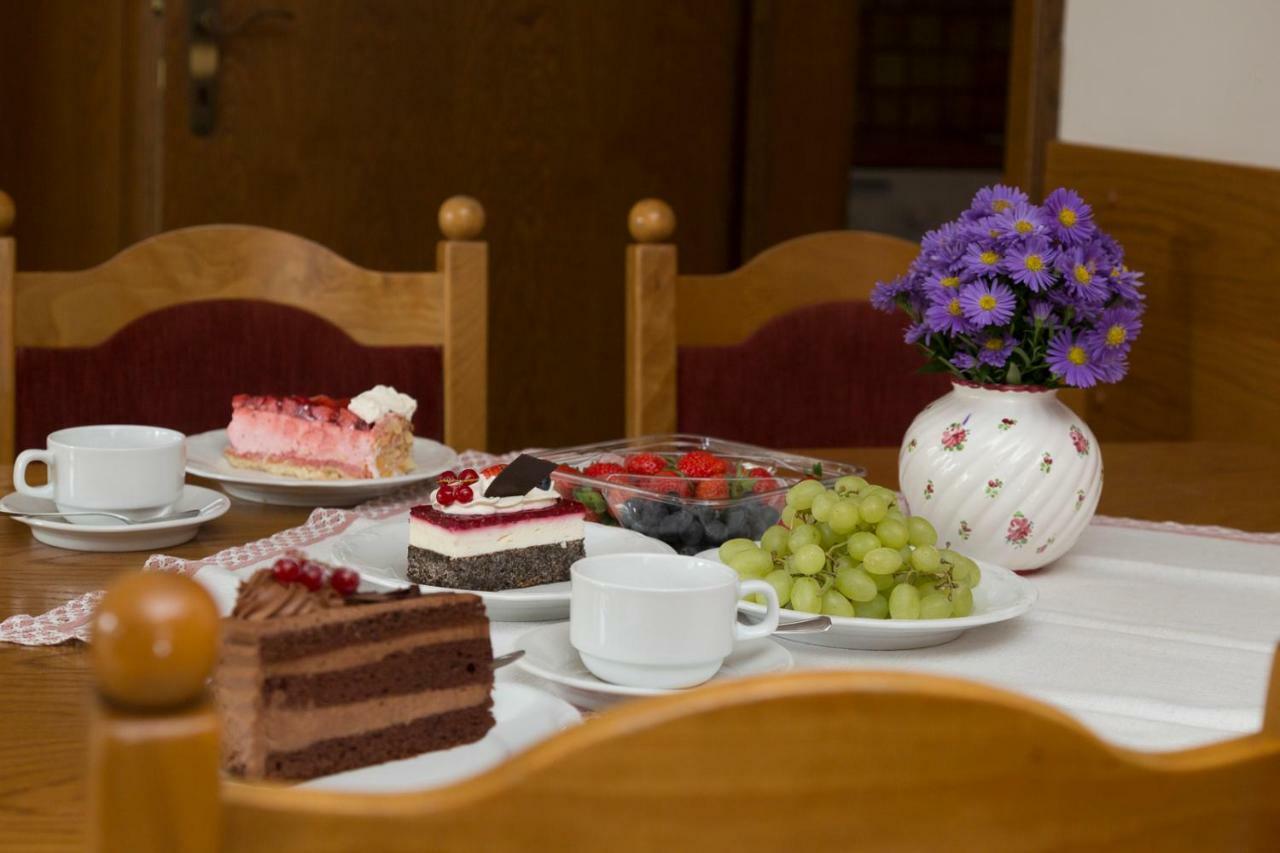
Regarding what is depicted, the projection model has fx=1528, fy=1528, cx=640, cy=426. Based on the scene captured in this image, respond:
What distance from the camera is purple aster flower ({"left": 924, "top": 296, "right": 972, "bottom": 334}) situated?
3.76ft

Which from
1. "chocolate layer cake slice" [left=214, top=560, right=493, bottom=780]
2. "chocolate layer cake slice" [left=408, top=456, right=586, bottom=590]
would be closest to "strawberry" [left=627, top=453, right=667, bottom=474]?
"chocolate layer cake slice" [left=408, top=456, right=586, bottom=590]

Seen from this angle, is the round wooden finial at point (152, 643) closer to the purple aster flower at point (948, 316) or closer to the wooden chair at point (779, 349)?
the purple aster flower at point (948, 316)

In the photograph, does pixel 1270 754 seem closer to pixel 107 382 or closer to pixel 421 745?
pixel 421 745

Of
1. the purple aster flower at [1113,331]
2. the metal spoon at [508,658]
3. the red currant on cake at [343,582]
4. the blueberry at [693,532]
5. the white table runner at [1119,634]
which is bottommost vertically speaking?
the white table runner at [1119,634]

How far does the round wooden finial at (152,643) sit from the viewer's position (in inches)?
13.8

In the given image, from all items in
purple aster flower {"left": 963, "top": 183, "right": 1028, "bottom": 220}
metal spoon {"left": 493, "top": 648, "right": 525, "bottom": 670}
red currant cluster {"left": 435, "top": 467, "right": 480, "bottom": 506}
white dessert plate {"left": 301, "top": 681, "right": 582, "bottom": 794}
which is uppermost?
purple aster flower {"left": 963, "top": 183, "right": 1028, "bottom": 220}

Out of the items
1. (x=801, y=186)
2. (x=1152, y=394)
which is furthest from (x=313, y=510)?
(x=801, y=186)

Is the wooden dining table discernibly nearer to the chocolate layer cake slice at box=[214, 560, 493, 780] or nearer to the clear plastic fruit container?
the chocolate layer cake slice at box=[214, 560, 493, 780]

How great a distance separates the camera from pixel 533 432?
11.8 feet

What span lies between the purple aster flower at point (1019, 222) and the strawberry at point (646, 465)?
321 millimetres

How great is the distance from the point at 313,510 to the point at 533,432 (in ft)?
7.35

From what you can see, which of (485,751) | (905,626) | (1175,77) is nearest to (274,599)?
(485,751)

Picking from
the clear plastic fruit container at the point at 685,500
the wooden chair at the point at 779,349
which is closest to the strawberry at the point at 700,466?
the clear plastic fruit container at the point at 685,500

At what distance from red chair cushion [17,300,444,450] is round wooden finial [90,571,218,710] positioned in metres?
1.48
